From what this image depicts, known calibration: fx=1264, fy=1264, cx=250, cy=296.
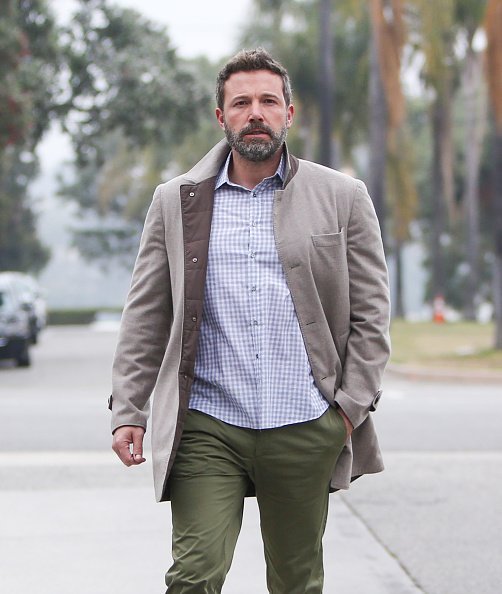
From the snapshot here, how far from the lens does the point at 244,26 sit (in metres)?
43.0

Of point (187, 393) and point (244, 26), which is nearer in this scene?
point (187, 393)

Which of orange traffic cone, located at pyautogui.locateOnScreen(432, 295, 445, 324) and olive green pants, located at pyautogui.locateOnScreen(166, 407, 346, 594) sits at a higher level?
olive green pants, located at pyautogui.locateOnScreen(166, 407, 346, 594)

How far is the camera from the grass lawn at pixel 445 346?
18.7 metres

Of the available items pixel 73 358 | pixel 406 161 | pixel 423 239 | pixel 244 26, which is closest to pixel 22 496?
pixel 73 358

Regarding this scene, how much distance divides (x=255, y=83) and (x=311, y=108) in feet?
123

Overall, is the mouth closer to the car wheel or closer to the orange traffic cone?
the car wheel

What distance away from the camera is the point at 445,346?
23.1 meters

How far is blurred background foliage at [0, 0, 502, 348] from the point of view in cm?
2142

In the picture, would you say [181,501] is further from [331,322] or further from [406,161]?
[406,161]

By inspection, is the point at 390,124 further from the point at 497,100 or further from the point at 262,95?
the point at 262,95

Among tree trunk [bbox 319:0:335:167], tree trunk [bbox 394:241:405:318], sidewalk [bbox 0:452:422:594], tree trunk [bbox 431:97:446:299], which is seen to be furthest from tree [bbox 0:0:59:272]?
tree trunk [bbox 394:241:405:318]

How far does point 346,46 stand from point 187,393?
36.1 m

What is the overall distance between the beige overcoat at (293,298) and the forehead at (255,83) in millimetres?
228

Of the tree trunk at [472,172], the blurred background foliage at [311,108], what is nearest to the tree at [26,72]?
the blurred background foliage at [311,108]
